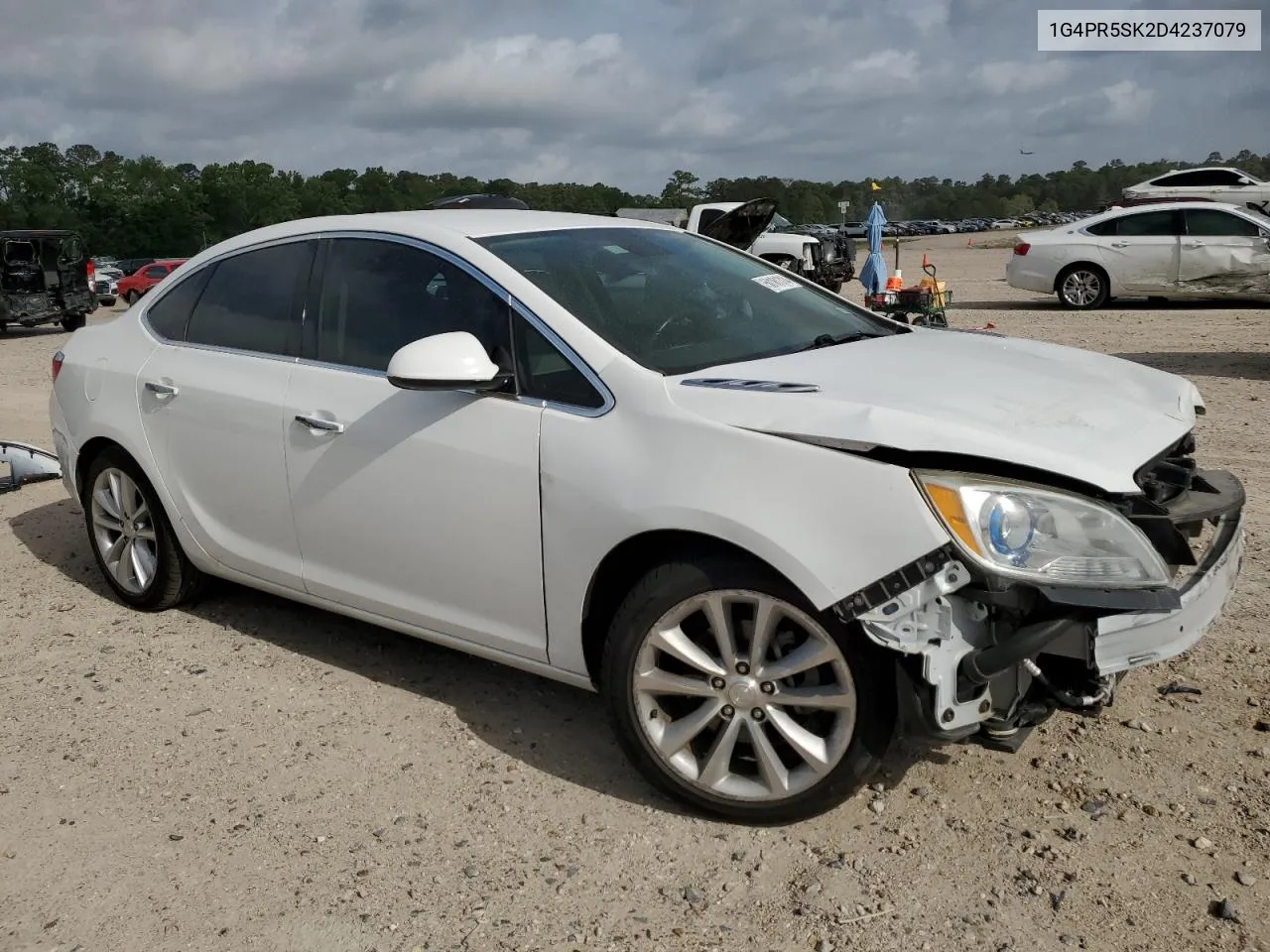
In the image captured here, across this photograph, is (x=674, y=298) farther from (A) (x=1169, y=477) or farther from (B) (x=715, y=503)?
(A) (x=1169, y=477)

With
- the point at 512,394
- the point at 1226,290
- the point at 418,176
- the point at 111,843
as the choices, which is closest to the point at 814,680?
the point at 512,394

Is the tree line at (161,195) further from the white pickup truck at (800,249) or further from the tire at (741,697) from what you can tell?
the tire at (741,697)

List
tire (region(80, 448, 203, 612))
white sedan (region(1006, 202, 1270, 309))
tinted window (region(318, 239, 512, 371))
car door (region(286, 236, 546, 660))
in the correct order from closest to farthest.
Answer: car door (region(286, 236, 546, 660))
tinted window (region(318, 239, 512, 371))
tire (region(80, 448, 203, 612))
white sedan (region(1006, 202, 1270, 309))

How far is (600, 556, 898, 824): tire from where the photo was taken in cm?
296

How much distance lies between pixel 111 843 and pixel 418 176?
4151 centimetres

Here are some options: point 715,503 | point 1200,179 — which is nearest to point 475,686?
point 715,503

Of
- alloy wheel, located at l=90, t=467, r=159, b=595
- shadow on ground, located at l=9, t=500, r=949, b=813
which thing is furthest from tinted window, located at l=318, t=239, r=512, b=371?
alloy wheel, located at l=90, t=467, r=159, b=595

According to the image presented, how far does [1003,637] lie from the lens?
2820mm

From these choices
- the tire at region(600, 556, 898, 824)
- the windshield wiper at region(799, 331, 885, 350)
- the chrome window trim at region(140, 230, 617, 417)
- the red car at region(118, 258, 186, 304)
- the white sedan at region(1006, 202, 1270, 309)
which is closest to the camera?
the tire at region(600, 556, 898, 824)

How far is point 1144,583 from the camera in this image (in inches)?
110

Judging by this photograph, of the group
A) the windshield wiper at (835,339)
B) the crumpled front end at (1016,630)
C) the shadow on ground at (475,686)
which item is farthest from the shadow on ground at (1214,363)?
the crumpled front end at (1016,630)

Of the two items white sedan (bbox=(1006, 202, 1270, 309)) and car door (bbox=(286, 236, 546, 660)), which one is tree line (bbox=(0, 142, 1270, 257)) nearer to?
white sedan (bbox=(1006, 202, 1270, 309))

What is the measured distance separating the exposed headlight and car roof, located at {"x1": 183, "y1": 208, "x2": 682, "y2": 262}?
186 cm

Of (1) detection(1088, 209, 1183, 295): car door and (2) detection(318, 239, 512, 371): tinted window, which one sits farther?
(1) detection(1088, 209, 1183, 295): car door
